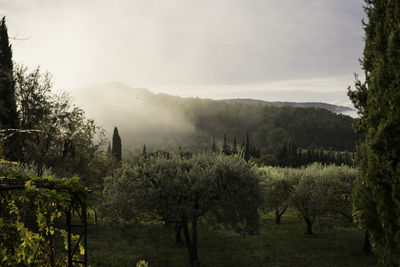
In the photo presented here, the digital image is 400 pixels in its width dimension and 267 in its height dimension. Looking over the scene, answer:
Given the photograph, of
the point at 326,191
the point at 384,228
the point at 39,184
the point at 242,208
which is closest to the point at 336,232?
the point at 326,191

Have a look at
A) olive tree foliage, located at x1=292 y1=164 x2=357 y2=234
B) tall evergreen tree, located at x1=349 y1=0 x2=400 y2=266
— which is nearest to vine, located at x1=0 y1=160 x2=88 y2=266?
tall evergreen tree, located at x1=349 y1=0 x2=400 y2=266

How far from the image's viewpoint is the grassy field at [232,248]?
2036 cm

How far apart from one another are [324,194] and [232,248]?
1059 cm

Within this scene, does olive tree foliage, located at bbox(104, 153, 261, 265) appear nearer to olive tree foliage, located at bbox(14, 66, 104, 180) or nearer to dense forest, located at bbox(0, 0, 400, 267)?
dense forest, located at bbox(0, 0, 400, 267)

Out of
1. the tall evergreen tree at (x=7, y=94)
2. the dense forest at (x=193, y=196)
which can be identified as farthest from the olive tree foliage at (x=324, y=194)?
the tall evergreen tree at (x=7, y=94)

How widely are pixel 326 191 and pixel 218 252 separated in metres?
12.7

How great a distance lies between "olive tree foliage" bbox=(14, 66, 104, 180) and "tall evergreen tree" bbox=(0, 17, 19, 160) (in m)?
1.19

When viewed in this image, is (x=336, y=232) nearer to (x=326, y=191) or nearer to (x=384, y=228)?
(x=326, y=191)

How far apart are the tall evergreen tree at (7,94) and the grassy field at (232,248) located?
12.2 metres

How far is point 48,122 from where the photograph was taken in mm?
34156

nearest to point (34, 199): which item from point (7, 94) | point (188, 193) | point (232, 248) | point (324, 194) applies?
point (188, 193)

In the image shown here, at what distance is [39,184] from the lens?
5379 mm

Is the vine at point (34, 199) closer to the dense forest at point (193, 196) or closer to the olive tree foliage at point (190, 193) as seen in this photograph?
the dense forest at point (193, 196)

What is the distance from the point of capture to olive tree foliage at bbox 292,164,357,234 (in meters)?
26.6
